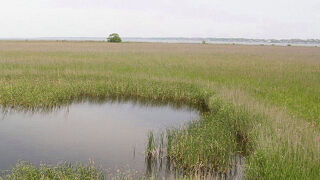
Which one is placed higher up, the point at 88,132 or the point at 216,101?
the point at 216,101

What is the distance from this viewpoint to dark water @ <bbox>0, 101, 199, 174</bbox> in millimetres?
7367

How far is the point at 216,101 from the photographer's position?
11211 millimetres

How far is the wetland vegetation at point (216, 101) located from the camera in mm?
5965

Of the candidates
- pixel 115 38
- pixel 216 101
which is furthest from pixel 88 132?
pixel 115 38

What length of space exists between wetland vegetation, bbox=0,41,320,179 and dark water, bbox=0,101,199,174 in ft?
2.79

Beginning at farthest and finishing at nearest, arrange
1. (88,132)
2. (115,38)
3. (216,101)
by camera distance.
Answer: (115,38), (216,101), (88,132)

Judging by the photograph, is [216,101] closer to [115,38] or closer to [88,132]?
[88,132]

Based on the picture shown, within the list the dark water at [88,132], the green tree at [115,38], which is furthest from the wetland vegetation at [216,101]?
the green tree at [115,38]

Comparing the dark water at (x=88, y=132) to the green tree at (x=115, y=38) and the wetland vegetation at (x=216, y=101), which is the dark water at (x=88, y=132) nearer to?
the wetland vegetation at (x=216, y=101)

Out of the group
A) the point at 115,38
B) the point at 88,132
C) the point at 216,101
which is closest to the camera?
the point at 88,132

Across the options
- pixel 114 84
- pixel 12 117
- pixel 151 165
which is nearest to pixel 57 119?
pixel 12 117

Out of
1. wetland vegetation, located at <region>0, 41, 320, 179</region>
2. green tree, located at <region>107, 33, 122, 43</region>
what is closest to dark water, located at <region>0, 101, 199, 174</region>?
wetland vegetation, located at <region>0, 41, 320, 179</region>

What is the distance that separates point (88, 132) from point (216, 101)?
5.14 meters

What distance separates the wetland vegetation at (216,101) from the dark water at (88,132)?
0.85 metres
